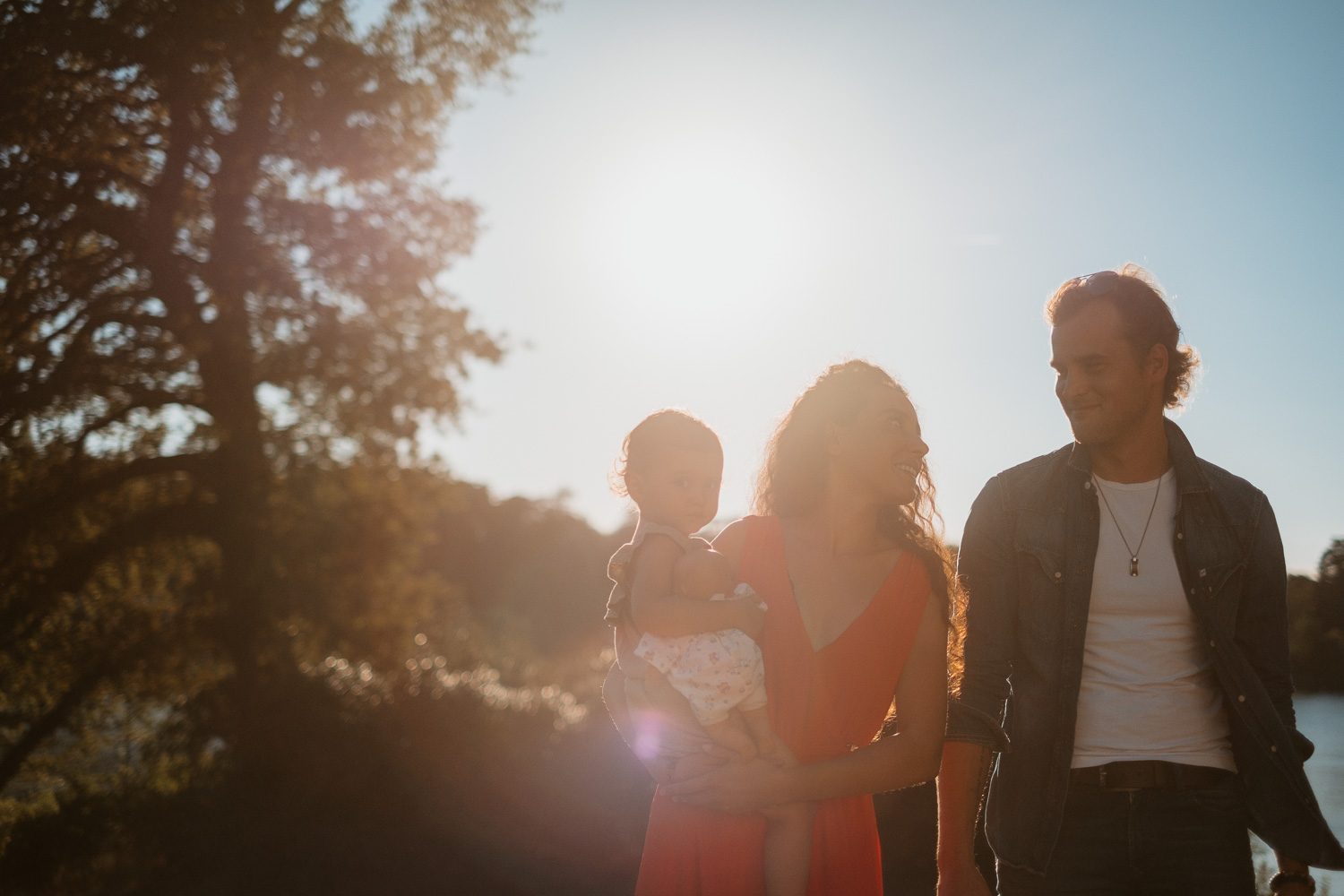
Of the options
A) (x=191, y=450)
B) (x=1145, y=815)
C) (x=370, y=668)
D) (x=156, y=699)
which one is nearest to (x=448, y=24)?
(x=191, y=450)

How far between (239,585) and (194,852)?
329 cm

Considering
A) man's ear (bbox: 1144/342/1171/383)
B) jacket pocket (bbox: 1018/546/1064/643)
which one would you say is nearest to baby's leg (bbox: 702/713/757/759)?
jacket pocket (bbox: 1018/546/1064/643)

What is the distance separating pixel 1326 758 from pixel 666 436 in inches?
188

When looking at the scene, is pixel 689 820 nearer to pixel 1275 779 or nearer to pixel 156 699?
pixel 1275 779

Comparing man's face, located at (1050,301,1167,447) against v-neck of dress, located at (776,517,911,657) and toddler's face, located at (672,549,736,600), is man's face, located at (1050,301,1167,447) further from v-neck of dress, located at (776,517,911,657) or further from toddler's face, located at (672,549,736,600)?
toddler's face, located at (672,549,736,600)

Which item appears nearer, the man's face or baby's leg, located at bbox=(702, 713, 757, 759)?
baby's leg, located at bbox=(702, 713, 757, 759)

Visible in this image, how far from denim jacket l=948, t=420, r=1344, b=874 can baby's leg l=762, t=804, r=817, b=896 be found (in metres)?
0.67

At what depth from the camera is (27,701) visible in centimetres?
1174

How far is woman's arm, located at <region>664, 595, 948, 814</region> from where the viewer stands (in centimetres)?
228

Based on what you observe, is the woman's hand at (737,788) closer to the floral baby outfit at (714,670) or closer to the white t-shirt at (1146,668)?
the floral baby outfit at (714,670)

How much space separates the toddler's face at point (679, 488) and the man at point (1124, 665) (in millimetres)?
1013

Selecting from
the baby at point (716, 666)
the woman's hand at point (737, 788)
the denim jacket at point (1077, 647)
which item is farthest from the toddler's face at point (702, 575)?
the denim jacket at point (1077, 647)

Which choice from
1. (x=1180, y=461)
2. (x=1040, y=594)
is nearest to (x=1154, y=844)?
(x=1040, y=594)

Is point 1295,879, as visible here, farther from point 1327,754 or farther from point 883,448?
point 1327,754
